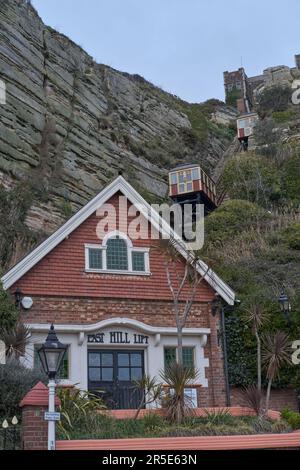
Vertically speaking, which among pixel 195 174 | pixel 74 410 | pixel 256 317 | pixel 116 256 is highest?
pixel 195 174

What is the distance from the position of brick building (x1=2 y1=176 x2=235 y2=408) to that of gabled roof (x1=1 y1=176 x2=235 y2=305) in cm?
3

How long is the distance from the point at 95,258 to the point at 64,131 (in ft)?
76.8

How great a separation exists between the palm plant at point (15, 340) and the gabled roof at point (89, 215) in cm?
144

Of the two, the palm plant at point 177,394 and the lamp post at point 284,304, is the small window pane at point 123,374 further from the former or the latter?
the lamp post at point 284,304

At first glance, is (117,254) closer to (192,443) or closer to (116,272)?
(116,272)

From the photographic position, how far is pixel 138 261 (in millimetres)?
21078

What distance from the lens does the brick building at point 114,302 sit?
63.2 feet

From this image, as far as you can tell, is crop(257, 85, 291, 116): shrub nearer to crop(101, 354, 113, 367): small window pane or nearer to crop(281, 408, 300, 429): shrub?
crop(101, 354, 113, 367): small window pane

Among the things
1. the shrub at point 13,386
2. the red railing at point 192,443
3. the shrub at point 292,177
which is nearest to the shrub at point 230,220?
the shrub at point 292,177

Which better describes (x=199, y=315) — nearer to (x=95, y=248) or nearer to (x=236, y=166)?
(x=95, y=248)

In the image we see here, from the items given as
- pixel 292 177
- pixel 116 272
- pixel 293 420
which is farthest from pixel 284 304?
pixel 292 177

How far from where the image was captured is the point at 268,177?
44.3 metres

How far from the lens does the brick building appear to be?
19266mm

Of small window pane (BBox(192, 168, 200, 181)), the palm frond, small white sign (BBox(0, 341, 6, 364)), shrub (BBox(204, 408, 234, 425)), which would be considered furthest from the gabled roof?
small window pane (BBox(192, 168, 200, 181))
